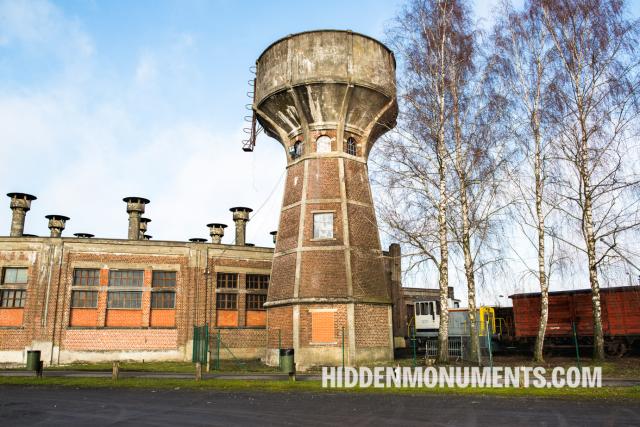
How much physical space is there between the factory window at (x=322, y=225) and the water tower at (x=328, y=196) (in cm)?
4

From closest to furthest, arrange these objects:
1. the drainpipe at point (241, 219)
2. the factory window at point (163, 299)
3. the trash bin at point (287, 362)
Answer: the trash bin at point (287, 362), the factory window at point (163, 299), the drainpipe at point (241, 219)

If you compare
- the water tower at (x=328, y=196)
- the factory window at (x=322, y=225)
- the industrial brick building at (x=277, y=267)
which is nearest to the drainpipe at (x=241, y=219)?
the industrial brick building at (x=277, y=267)

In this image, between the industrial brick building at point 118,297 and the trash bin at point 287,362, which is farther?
the industrial brick building at point 118,297

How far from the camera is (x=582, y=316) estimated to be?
19250mm

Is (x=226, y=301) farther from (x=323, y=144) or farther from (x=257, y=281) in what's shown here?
Result: (x=323, y=144)

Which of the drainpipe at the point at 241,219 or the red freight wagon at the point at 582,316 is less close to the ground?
the drainpipe at the point at 241,219

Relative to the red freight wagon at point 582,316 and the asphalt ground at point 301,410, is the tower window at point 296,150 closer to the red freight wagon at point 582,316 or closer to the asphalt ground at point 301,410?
the red freight wagon at point 582,316

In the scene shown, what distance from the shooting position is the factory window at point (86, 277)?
22734mm

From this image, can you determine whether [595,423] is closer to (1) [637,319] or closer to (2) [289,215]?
(1) [637,319]

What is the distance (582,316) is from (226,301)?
643 inches

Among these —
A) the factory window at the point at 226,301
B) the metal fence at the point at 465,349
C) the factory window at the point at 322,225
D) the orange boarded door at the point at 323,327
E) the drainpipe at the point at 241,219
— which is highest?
the drainpipe at the point at 241,219

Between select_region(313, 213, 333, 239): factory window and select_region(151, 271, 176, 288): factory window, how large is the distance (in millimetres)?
8563

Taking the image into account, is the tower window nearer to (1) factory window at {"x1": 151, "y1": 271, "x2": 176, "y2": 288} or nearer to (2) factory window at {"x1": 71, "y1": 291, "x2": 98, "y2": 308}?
(1) factory window at {"x1": 151, "y1": 271, "x2": 176, "y2": 288}

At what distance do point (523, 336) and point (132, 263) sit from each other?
732 inches
